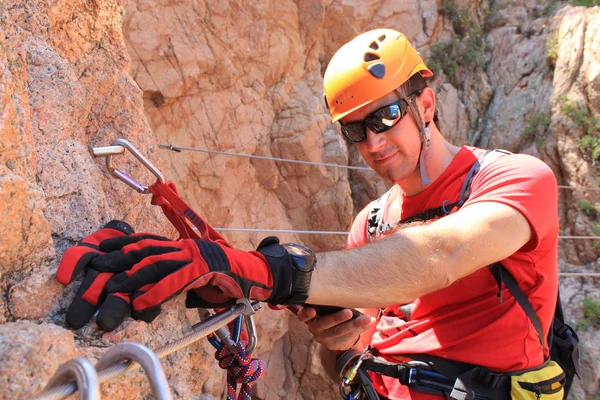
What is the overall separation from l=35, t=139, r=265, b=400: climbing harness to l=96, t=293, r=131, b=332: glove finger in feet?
0.49

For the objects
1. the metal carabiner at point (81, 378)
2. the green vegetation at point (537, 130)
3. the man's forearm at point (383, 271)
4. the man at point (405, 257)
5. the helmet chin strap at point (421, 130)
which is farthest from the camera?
the green vegetation at point (537, 130)

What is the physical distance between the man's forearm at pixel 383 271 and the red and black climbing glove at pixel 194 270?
4.7 inches

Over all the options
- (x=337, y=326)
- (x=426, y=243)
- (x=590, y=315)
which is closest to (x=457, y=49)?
(x=590, y=315)

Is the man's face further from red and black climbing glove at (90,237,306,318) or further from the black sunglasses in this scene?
red and black climbing glove at (90,237,306,318)

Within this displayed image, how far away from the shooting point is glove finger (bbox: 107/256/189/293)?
1.03 metres

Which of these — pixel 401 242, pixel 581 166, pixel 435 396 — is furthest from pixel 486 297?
pixel 581 166

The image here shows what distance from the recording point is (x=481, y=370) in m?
1.83

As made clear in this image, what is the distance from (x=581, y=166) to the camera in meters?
8.57

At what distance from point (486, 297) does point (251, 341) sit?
3.46 feet

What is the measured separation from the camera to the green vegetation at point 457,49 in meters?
10.3

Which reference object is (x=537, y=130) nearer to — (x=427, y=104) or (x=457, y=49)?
(x=457, y=49)

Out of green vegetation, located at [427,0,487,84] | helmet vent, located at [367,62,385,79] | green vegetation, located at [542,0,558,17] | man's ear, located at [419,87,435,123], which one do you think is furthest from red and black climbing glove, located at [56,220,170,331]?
green vegetation, located at [542,0,558,17]

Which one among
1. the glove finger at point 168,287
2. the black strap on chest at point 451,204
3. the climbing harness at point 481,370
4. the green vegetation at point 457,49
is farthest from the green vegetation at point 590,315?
the glove finger at point 168,287

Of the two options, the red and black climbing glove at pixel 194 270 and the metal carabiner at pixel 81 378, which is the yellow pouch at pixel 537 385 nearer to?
the red and black climbing glove at pixel 194 270
